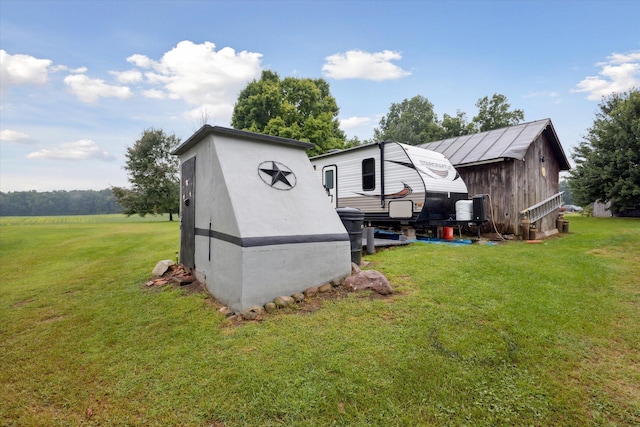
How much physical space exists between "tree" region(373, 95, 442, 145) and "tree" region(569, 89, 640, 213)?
44.9 ft

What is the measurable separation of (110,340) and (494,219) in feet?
37.7

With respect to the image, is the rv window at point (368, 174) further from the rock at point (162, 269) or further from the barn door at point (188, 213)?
the rock at point (162, 269)

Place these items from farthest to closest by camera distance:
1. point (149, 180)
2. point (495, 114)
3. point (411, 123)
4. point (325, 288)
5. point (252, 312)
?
point (411, 123), point (149, 180), point (495, 114), point (325, 288), point (252, 312)

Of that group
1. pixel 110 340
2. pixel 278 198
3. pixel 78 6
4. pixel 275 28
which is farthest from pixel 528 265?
pixel 78 6

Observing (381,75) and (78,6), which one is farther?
(381,75)

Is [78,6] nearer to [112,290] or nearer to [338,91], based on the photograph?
[112,290]

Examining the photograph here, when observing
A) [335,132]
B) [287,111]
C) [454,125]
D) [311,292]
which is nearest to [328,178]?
[311,292]

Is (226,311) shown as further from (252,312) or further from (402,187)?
(402,187)

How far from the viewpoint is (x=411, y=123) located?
126 feet

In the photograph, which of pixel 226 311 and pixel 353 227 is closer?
pixel 226 311

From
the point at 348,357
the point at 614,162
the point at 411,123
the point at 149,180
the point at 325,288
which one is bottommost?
the point at 348,357

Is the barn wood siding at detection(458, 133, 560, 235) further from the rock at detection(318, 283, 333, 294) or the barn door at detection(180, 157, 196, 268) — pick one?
the barn door at detection(180, 157, 196, 268)

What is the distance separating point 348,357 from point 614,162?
2231 cm

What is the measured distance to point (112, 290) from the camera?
5578mm
